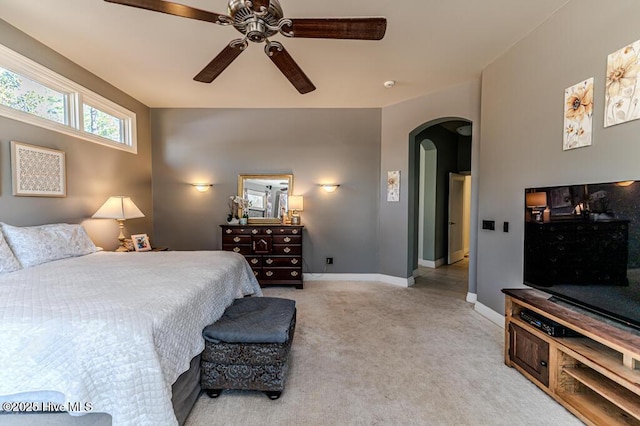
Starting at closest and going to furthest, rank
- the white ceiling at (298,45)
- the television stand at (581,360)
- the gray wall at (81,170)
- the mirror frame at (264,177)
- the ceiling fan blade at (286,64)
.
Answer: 1. the television stand at (581,360)
2. the ceiling fan blade at (286,64)
3. the white ceiling at (298,45)
4. the gray wall at (81,170)
5. the mirror frame at (264,177)

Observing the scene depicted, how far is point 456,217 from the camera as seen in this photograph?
6387 mm

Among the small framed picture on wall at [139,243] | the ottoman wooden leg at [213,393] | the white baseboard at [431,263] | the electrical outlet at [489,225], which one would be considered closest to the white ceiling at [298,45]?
the electrical outlet at [489,225]

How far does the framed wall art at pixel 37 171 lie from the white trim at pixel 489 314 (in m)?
4.89

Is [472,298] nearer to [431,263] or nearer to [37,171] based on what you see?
[431,263]

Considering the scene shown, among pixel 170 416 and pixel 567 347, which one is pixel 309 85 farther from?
pixel 567 347

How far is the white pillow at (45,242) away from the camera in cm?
228

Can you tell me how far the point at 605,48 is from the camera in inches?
74.7

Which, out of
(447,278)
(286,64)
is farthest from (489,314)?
(286,64)

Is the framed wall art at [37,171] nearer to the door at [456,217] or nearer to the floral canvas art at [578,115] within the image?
the floral canvas art at [578,115]

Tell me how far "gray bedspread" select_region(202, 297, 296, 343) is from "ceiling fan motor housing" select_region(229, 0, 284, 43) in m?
1.88

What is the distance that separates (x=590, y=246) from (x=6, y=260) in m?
4.15

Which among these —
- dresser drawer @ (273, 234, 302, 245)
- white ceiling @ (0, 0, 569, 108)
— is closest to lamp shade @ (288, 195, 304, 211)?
dresser drawer @ (273, 234, 302, 245)

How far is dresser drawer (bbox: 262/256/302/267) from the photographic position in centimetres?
429

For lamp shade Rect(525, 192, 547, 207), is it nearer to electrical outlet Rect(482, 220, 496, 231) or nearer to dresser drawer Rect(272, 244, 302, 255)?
electrical outlet Rect(482, 220, 496, 231)
